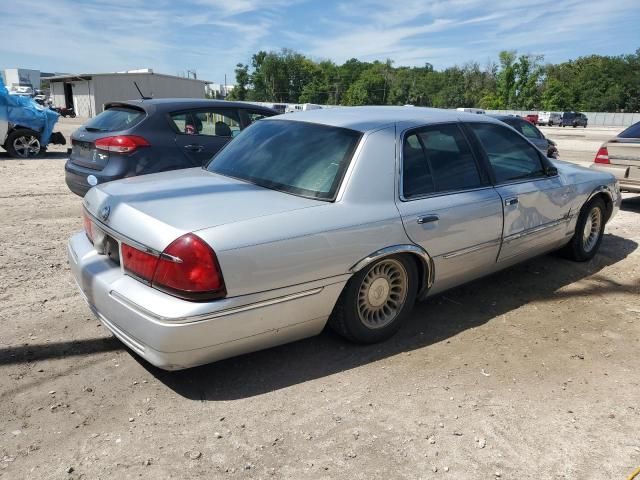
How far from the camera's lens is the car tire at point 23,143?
13.2m

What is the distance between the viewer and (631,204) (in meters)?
9.23

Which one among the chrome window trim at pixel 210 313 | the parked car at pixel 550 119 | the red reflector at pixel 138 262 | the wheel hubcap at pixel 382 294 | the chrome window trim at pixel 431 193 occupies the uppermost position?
the chrome window trim at pixel 431 193

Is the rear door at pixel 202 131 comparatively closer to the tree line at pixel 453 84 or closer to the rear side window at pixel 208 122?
the rear side window at pixel 208 122

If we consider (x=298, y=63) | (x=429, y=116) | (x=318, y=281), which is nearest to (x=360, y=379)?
(x=318, y=281)

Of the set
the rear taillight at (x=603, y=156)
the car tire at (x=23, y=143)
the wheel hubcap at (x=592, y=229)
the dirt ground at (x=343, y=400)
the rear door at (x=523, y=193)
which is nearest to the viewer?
the dirt ground at (x=343, y=400)

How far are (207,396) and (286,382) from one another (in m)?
0.48

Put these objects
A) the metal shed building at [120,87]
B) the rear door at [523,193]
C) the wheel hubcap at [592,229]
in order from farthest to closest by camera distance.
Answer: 1. the metal shed building at [120,87]
2. the wheel hubcap at [592,229]
3. the rear door at [523,193]

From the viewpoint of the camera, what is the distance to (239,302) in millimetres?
2789

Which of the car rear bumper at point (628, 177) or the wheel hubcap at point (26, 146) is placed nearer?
the car rear bumper at point (628, 177)

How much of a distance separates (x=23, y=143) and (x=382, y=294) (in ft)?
42.2

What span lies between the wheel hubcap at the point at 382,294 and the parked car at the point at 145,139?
379 cm

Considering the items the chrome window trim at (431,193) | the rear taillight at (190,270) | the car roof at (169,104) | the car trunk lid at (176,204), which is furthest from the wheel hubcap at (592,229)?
the car roof at (169,104)

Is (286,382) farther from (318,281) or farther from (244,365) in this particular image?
(318,281)

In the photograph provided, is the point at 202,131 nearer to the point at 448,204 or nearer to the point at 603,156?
the point at 448,204
